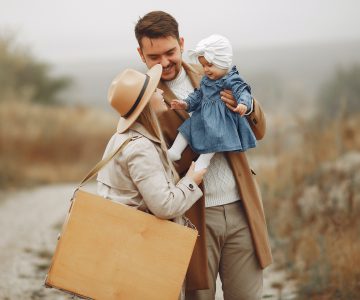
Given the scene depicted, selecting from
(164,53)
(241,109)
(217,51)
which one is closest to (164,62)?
(164,53)

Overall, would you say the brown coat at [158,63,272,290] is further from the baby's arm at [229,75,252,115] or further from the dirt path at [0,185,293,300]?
the dirt path at [0,185,293,300]

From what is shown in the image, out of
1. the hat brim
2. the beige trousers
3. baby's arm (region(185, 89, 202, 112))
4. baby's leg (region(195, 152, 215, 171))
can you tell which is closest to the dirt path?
the beige trousers

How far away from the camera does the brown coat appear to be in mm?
3240

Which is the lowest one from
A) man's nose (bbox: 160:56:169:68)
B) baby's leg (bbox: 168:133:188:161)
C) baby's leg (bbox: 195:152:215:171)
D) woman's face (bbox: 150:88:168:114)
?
baby's leg (bbox: 195:152:215:171)

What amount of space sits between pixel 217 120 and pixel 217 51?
0.34 metres

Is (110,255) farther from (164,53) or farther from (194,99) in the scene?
(164,53)

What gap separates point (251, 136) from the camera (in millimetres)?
3143

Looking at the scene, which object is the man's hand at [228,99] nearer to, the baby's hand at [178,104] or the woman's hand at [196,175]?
the baby's hand at [178,104]

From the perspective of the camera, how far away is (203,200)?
127 inches

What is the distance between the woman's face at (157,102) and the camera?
2.94 metres

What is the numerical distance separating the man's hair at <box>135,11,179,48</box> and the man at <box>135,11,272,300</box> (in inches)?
0.5

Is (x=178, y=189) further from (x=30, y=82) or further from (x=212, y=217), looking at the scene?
(x=30, y=82)

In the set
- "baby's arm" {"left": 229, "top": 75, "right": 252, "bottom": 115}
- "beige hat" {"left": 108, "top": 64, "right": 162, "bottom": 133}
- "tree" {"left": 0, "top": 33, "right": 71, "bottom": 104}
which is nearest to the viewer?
"beige hat" {"left": 108, "top": 64, "right": 162, "bottom": 133}

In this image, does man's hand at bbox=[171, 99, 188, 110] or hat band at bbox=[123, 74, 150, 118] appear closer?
hat band at bbox=[123, 74, 150, 118]
